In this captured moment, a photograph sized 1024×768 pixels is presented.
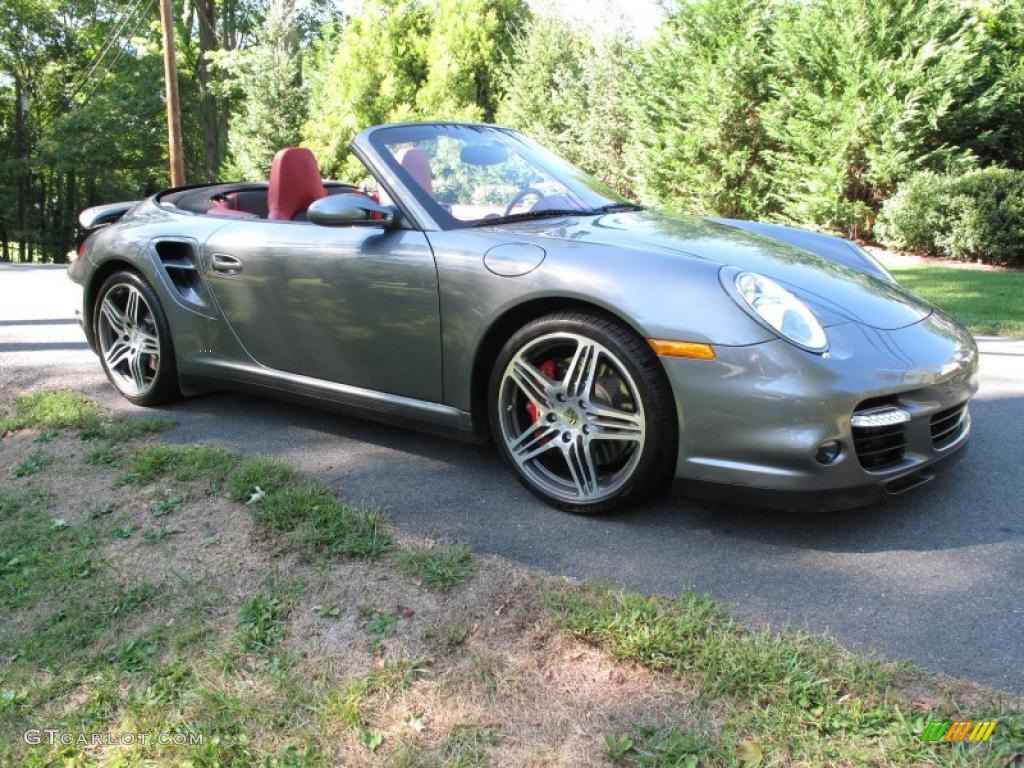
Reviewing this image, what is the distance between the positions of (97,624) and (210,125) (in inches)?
1463

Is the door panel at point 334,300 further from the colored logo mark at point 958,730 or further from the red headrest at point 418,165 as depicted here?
the colored logo mark at point 958,730

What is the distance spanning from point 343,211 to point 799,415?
1764 millimetres

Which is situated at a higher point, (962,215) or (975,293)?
(962,215)

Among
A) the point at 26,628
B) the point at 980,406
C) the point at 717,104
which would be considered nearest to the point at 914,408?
the point at 980,406

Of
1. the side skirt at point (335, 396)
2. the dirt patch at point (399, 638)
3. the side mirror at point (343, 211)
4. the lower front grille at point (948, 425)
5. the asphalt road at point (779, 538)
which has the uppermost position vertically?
the side mirror at point (343, 211)

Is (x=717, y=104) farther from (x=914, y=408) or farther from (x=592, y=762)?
(x=592, y=762)

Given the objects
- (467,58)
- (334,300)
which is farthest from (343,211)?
(467,58)

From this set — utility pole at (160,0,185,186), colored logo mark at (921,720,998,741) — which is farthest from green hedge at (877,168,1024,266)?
utility pole at (160,0,185,186)

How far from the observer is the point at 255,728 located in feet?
6.10

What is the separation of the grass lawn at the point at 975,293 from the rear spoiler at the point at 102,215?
17.6ft

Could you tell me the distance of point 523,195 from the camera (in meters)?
3.54

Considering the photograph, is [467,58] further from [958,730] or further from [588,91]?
[958,730]

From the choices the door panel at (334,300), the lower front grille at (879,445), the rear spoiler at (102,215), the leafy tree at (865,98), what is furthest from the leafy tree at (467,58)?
the lower front grille at (879,445)

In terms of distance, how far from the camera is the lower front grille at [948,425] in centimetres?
272
